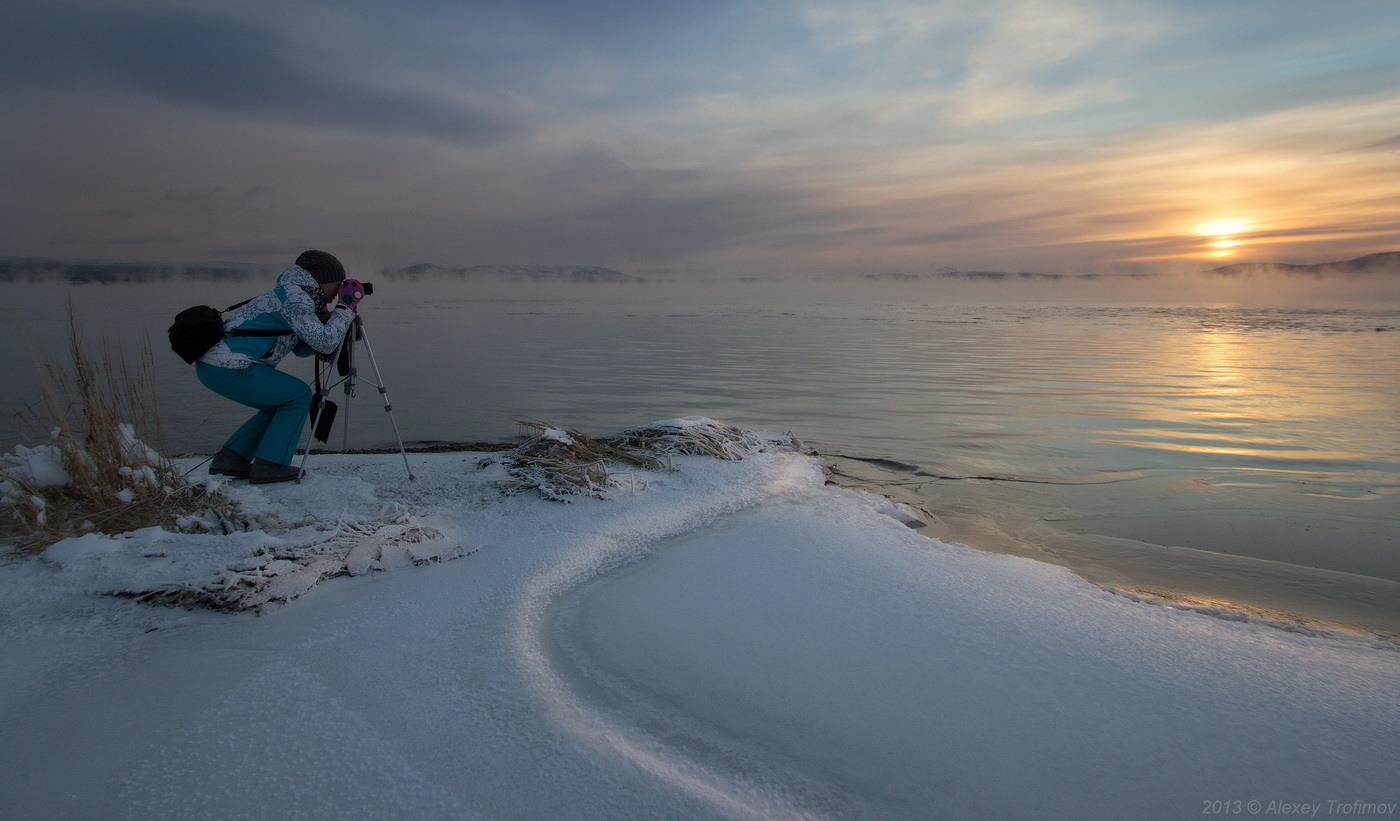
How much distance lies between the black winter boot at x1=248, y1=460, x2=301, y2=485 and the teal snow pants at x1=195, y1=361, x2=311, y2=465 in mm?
34

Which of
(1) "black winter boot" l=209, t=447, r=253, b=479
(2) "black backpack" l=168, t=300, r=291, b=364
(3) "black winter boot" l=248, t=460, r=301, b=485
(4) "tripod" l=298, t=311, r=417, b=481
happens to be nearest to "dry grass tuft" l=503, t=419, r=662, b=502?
(4) "tripod" l=298, t=311, r=417, b=481

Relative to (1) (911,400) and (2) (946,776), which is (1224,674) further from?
(1) (911,400)

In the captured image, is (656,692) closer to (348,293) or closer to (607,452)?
(607,452)

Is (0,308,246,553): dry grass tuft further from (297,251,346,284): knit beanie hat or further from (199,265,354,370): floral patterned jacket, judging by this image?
(297,251,346,284): knit beanie hat

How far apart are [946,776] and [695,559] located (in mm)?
1725

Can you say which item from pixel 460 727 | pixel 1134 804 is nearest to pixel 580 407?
pixel 460 727

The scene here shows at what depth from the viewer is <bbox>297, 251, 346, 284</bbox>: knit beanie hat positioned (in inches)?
183

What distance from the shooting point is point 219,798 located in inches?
66.5

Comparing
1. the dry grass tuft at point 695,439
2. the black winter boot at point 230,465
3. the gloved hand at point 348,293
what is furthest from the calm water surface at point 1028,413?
the gloved hand at point 348,293

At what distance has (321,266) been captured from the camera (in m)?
4.68

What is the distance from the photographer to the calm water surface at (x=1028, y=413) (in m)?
4.57

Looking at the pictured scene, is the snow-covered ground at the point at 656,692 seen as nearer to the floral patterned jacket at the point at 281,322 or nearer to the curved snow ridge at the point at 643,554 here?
the curved snow ridge at the point at 643,554

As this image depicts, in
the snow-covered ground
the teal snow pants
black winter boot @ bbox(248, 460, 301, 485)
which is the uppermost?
the teal snow pants

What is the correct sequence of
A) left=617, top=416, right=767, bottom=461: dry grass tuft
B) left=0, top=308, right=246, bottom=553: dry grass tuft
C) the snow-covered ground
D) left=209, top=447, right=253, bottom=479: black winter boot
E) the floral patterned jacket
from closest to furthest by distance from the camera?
1. the snow-covered ground
2. left=0, top=308, right=246, bottom=553: dry grass tuft
3. the floral patterned jacket
4. left=209, top=447, right=253, bottom=479: black winter boot
5. left=617, top=416, right=767, bottom=461: dry grass tuft
